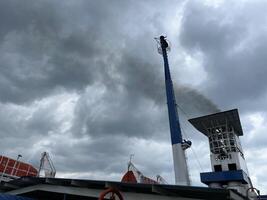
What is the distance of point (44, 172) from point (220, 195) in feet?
122

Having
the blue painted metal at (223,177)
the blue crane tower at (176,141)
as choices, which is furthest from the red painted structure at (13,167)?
the blue painted metal at (223,177)

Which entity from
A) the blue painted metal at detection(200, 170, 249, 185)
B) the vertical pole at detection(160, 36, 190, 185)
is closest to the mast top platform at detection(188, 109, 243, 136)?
the blue painted metal at detection(200, 170, 249, 185)

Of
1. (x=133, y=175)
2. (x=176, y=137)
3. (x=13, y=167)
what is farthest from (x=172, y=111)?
(x=13, y=167)

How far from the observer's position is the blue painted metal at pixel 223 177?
48.0 meters

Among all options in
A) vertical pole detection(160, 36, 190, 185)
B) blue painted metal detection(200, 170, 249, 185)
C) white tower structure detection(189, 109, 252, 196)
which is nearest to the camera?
vertical pole detection(160, 36, 190, 185)

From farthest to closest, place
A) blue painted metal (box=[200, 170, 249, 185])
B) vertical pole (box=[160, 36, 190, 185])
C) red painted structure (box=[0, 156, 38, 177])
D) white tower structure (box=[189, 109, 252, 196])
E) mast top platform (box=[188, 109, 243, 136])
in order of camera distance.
A: mast top platform (box=[188, 109, 243, 136]), white tower structure (box=[189, 109, 252, 196]), blue painted metal (box=[200, 170, 249, 185]), red painted structure (box=[0, 156, 38, 177]), vertical pole (box=[160, 36, 190, 185])

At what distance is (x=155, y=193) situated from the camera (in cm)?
1454

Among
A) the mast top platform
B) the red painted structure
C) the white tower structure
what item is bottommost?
the red painted structure

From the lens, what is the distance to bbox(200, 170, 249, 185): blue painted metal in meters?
48.0

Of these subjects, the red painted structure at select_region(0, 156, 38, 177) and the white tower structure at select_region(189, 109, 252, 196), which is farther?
the white tower structure at select_region(189, 109, 252, 196)

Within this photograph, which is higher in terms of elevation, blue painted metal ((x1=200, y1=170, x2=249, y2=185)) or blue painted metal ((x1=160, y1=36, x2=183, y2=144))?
blue painted metal ((x1=160, y1=36, x2=183, y2=144))

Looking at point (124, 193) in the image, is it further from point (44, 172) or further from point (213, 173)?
point (213, 173)

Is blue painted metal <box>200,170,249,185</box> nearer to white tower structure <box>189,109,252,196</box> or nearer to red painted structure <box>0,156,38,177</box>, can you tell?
white tower structure <box>189,109,252,196</box>

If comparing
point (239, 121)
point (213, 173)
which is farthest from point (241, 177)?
point (239, 121)
